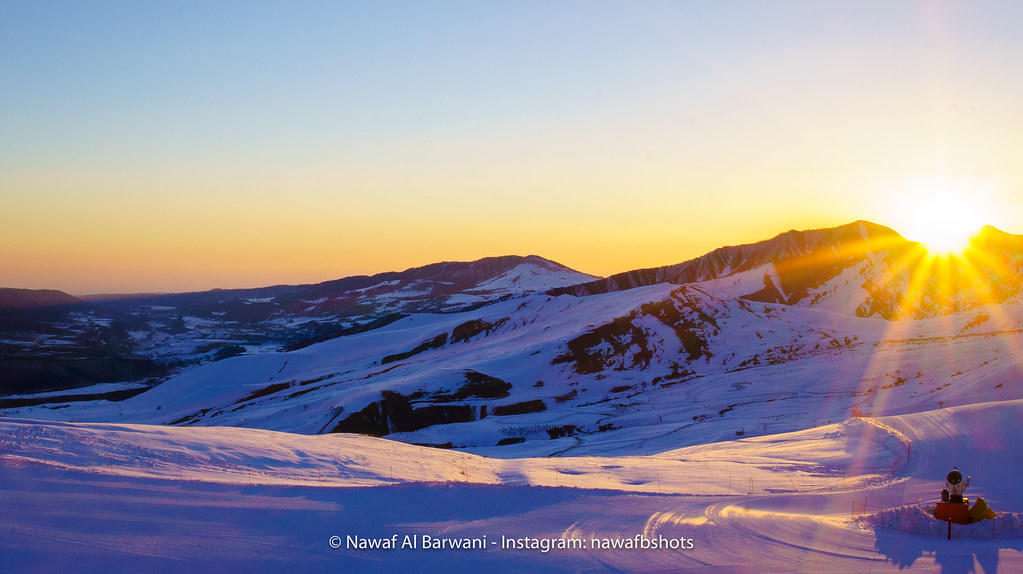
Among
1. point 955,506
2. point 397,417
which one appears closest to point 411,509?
point 955,506

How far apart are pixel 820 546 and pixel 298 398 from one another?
6113 centimetres

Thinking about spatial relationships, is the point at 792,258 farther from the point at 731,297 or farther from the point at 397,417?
the point at 397,417

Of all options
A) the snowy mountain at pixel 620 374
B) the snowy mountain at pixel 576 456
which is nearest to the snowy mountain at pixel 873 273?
the snowy mountain at pixel 620 374

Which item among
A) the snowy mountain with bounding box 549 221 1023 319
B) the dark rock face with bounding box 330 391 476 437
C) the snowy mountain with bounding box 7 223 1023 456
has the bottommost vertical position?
the dark rock face with bounding box 330 391 476 437

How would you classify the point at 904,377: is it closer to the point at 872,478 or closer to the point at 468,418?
the point at 468,418

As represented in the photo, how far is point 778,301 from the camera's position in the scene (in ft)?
355

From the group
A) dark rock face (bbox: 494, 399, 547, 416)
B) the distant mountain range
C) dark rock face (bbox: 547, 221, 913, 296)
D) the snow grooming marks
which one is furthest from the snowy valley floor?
dark rock face (bbox: 547, 221, 913, 296)

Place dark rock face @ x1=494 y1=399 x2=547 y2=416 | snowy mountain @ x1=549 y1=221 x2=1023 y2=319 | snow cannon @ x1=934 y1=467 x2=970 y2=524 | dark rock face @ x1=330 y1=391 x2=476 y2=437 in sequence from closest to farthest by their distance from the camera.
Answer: snow cannon @ x1=934 y1=467 x2=970 y2=524, dark rock face @ x1=330 y1=391 x2=476 y2=437, dark rock face @ x1=494 y1=399 x2=547 y2=416, snowy mountain @ x1=549 y1=221 x2=1023 y2=319

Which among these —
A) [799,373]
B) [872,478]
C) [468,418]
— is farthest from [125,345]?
[872,478]

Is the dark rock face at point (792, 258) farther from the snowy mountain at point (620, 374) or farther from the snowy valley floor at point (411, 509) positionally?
the snowy valley floor at point (411, 509)

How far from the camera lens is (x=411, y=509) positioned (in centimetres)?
1345

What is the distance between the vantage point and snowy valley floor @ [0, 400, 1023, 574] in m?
10.8

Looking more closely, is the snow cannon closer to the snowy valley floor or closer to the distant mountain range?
the snowy valley floor

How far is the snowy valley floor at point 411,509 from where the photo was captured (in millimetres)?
10773
